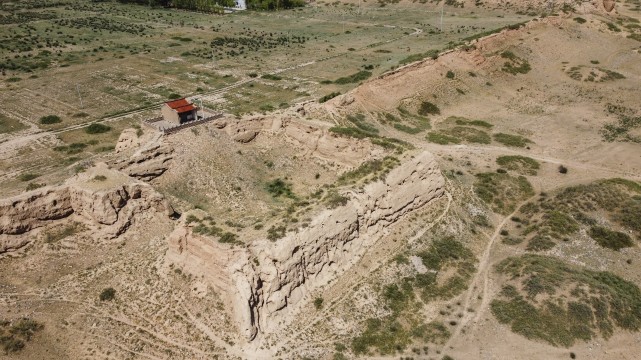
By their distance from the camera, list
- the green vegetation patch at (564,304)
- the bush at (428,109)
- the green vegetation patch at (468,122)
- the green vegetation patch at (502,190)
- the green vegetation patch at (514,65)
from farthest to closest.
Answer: the green vegetation patch at (514,65), the bush at (428,109), the green vegetation patch at (468,122), the green vegetation patch at (502,190), the green vegetation patch at (564,304)

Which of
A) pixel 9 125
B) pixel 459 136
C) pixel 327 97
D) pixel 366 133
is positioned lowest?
pixel 459 136

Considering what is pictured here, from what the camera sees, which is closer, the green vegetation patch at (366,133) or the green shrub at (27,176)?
the green vegetation patch at (366,133)

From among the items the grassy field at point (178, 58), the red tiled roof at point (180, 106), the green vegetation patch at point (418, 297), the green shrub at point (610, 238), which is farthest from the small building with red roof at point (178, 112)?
the green shrub at point (610, 238)

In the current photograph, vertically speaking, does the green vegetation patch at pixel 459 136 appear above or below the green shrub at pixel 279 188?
above

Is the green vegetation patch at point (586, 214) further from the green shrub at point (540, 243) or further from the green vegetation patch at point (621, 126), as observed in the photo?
the green vegetation patch at point (621, 126)

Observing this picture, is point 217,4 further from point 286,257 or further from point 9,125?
point 286,257

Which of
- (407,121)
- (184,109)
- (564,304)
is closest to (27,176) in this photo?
(184,109)

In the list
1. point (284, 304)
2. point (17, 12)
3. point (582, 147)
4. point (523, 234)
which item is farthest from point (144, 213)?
point (17, 12)

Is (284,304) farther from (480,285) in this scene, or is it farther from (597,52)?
(597,52)
